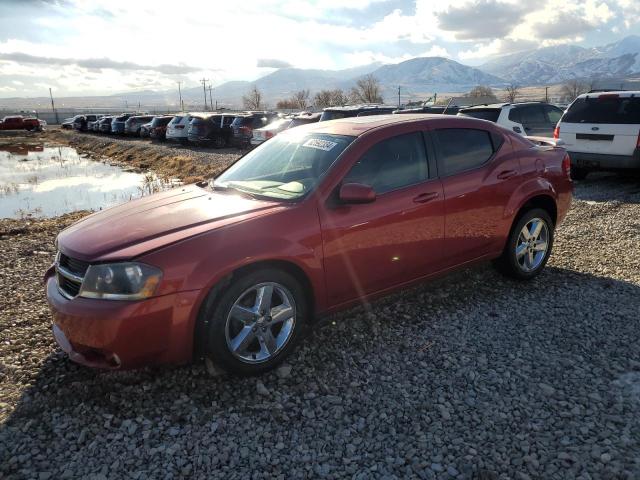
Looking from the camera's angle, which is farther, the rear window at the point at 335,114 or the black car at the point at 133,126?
the black car at the point at 133,126

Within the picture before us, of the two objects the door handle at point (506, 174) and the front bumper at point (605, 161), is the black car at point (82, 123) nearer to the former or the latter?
the front bumper at point (605, 161)

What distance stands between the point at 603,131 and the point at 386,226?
7345mm

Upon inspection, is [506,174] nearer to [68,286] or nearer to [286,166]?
[286,166]

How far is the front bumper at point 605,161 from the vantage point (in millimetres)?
8562

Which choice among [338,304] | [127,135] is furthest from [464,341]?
[127,135]

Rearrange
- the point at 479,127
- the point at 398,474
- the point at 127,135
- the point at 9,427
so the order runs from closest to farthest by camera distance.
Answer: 1. the point at 398,474
2. the point at 9,427
3. the point at 479,127
4. the point at 127,135

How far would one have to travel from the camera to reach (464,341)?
3689 mm

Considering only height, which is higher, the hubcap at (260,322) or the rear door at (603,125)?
the rear door at (603,125)

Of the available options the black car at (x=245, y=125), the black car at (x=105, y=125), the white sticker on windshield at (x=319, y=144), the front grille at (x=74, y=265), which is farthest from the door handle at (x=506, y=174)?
the black car at (x=105, y=125)

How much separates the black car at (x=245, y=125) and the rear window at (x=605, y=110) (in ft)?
48.4

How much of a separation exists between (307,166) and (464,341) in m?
1.82

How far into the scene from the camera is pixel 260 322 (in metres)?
3.17

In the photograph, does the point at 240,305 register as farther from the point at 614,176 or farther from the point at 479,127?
the point at 614,176

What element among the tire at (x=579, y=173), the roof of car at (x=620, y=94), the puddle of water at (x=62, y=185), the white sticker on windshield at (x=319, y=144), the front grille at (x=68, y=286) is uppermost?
the roof of car at (x=620, y=94)
